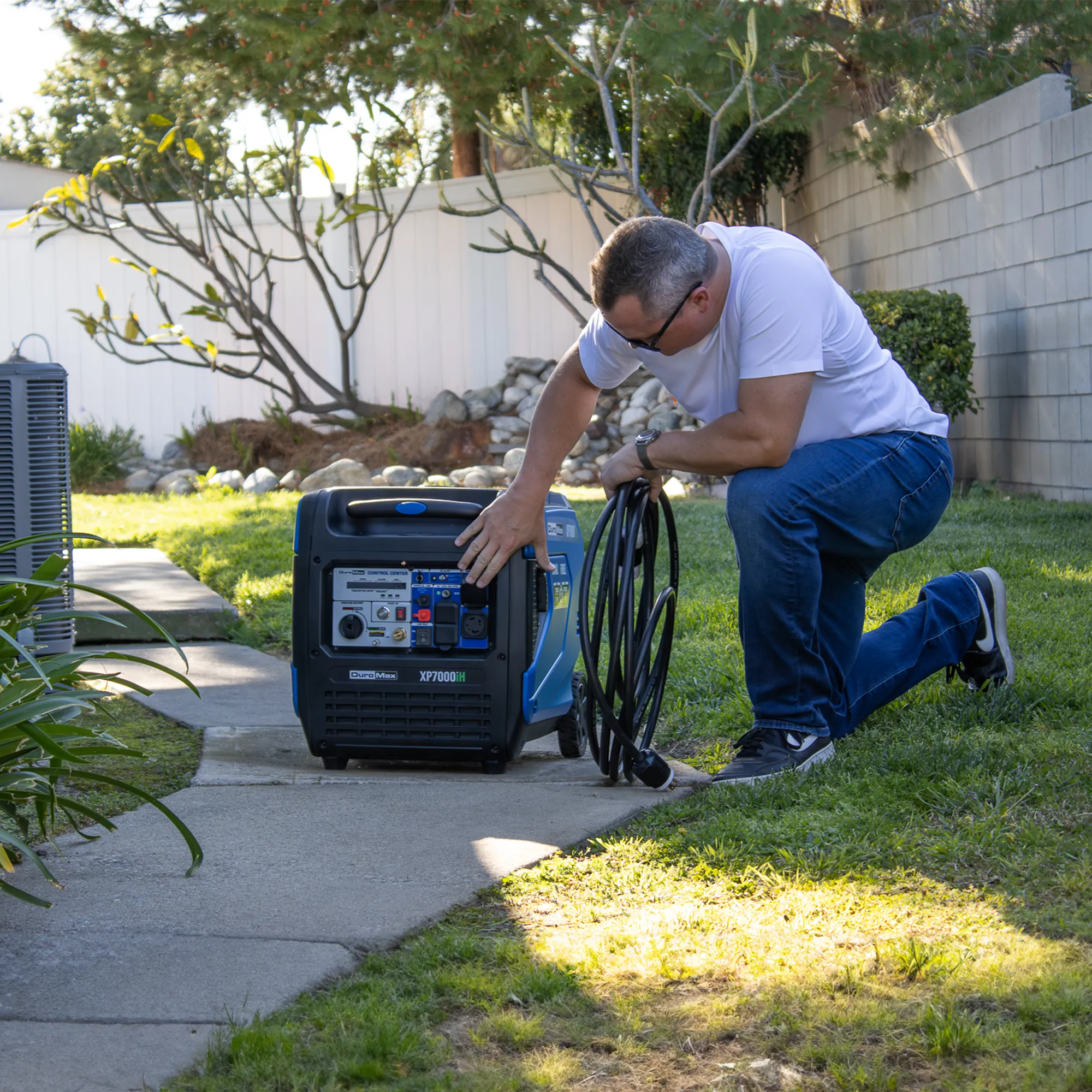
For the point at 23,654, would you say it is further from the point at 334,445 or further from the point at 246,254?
the point at 246,254

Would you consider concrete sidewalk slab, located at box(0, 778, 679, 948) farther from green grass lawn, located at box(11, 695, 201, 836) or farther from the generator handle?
the generator handle

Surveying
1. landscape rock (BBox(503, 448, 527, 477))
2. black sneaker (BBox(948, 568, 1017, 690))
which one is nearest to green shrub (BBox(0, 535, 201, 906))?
black sneaker (BBox(948, 568, 1017, 690))

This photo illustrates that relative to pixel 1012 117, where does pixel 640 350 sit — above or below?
below

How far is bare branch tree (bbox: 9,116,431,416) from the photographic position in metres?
9.72

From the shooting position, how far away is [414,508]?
110 inches

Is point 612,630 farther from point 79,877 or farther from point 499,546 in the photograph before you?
point 79,877

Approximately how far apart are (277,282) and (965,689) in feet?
28.3

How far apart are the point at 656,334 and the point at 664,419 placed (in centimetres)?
668

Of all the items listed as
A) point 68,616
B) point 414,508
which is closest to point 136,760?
point 414,508

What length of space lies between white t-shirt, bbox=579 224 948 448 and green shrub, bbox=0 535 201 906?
125cm

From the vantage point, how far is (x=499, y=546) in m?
2.71

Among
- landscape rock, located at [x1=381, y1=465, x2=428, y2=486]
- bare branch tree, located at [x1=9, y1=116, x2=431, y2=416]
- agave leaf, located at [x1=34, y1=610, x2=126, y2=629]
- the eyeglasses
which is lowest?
agave leaf, located at [x1=34, y1=610, x2=126, y2=629]

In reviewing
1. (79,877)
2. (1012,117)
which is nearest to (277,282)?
(1012,117)

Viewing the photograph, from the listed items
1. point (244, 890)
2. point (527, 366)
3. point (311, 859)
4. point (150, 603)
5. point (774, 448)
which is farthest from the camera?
point (527, 366)
